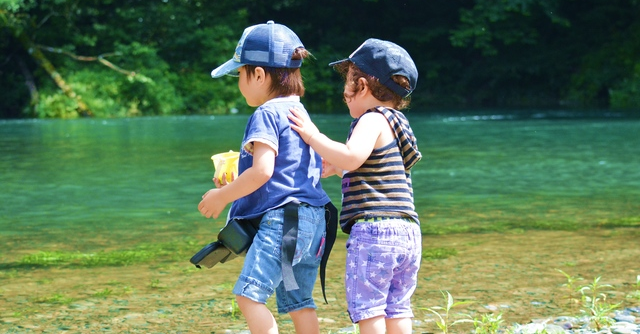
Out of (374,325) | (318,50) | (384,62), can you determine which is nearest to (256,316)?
(374,325)

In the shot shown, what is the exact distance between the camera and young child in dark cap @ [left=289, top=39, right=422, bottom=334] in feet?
9.73

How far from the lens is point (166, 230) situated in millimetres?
6875

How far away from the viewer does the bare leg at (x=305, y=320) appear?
3.19 metres

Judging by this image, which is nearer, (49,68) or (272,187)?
Answer: (272,187)

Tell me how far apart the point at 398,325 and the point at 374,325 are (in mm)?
139

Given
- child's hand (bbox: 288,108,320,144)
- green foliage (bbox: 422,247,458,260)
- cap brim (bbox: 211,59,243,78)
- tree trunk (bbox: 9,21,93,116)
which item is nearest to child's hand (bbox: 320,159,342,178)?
child's hand (bbox: 288,108,320,144)

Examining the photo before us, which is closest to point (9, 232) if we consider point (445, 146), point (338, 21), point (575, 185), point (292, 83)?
point (292, 83)

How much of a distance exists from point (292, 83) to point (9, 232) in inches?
173

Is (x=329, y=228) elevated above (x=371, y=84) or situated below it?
below

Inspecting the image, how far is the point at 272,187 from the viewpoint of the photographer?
3033mm

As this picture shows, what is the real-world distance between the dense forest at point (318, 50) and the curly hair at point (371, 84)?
2333 centimetres

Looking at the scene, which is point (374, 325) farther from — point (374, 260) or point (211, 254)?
point (211, 254)

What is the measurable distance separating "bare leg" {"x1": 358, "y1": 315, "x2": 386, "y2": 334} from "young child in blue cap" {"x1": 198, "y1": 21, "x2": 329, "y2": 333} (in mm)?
259

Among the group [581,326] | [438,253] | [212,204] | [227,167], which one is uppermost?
[227,167]
